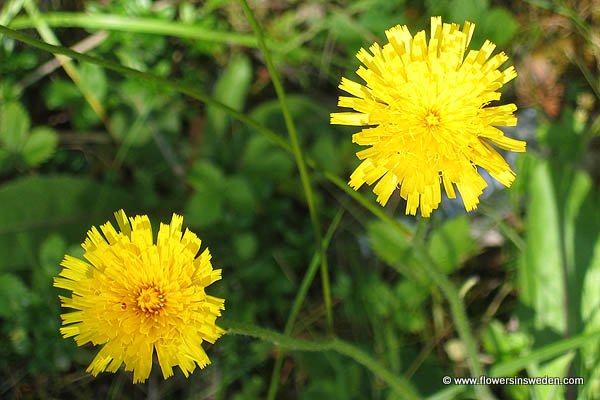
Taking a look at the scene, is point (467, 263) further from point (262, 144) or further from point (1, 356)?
point (1, 356)

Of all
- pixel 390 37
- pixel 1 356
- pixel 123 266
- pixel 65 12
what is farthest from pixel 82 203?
pixel 390 37

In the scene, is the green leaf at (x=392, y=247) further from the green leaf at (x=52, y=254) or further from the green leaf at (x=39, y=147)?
the green leaf at (x=39, y=147)

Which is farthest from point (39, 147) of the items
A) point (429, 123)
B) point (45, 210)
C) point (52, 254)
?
point (429, 123)

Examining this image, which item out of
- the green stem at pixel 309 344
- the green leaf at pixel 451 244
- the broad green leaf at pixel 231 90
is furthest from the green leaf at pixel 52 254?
the green leaf at pixel 451 244

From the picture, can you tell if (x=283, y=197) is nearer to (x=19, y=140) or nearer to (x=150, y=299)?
(x=19, y=140)

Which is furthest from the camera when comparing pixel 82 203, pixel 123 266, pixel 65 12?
pixel 65 12

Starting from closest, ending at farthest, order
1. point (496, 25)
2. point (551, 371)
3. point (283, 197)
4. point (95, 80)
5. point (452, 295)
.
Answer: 1. point (452, 295)
2. point (551, 371)
3. point (496, 25)
4. point (95, 80)
5. point (283, 197)

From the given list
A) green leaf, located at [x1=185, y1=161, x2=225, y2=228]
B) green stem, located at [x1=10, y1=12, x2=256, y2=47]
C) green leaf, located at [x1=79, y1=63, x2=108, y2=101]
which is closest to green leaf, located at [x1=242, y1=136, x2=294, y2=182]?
green leaf, located at [x1=185, y1=161, x2=225, y2=228]
